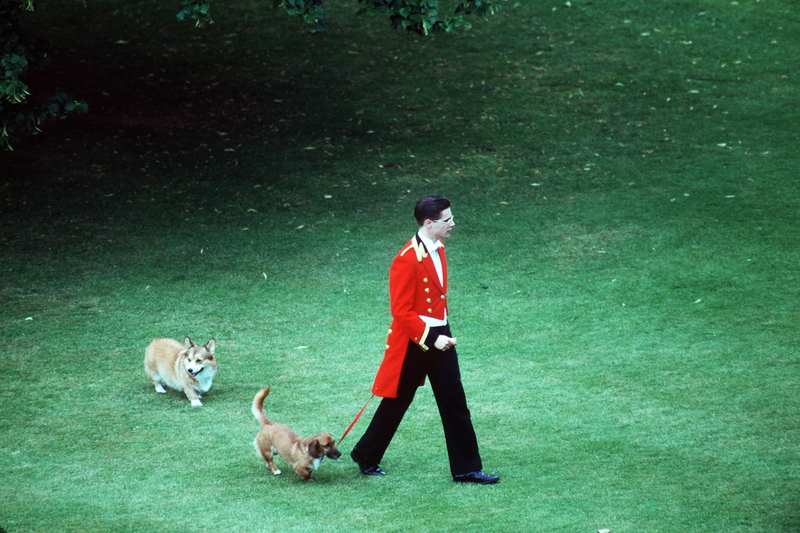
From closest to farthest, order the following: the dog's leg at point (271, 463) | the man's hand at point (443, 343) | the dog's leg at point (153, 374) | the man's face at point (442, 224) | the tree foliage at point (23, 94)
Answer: the man's hand at point (443, 343) < the man's face at point (442, 224) < the dog's leg at point (271, 463) < the dog's leg at point (153, 374) < the tree foliage at point (23, 94)

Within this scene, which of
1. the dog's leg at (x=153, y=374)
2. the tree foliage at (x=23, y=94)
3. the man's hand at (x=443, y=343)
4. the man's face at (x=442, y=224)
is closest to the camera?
the man's hand at (x=443, y=343)

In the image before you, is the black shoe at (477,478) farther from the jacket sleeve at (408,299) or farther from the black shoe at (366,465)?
the jacket sleeve at (408,299)

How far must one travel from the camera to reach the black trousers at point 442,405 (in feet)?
17.4

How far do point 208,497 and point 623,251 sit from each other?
6.80m

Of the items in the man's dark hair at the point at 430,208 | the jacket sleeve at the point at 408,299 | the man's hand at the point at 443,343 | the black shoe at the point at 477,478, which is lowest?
the black shoe at the point at 477,478

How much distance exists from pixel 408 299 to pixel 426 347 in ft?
1.05

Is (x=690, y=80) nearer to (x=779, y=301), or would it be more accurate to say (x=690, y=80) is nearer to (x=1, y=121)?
(x=779, y=301)

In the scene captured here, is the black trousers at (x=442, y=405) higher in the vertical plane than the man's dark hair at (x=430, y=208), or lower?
lower

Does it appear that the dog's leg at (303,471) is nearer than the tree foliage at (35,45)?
Yes

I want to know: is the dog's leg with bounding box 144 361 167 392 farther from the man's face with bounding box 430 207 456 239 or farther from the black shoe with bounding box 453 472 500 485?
the man's face with bounding box 430 207 456 239

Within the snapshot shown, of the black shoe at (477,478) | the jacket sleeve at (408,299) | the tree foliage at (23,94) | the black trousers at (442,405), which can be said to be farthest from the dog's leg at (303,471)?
the tree foliage at (23,94)

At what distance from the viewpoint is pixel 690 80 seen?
53.3ft

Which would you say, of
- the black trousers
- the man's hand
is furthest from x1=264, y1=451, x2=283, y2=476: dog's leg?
the man's hand

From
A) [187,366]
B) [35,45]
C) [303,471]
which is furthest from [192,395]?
[35,45]
